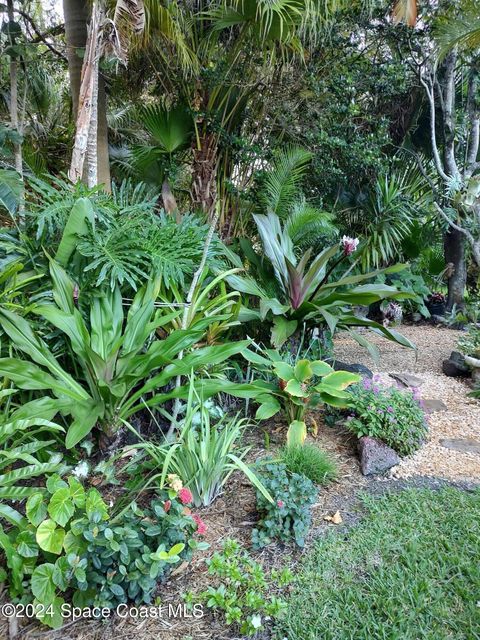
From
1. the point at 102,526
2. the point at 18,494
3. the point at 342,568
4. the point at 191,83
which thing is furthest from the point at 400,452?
the point at 191,83

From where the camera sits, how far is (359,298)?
2.73 m

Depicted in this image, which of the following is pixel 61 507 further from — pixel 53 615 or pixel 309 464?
pixel 309 464

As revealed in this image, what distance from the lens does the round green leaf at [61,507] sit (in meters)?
1.32

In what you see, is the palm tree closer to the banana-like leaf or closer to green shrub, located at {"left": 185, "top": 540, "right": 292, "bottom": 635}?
the banana-like leaf

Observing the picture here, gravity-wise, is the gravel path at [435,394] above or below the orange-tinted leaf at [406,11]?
below

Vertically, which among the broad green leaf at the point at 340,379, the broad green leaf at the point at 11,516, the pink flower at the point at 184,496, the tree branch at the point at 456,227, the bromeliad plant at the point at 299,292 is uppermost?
the tree branch at the point at 456,227

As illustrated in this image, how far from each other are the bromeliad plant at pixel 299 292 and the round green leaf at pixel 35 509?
1.51 metres

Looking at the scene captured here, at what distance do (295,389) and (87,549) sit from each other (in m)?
1.23

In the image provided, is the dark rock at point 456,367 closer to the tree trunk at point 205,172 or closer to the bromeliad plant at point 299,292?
the bromeliad plant at point 299,292

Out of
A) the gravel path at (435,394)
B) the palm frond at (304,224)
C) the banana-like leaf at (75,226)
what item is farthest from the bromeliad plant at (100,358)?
the palm frond at (304,224)

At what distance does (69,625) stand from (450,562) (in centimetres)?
135

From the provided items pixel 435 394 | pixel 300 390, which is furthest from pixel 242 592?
pixel 435 394

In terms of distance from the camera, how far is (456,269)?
5.70 metres

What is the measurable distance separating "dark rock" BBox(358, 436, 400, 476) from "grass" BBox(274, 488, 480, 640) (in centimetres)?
25
